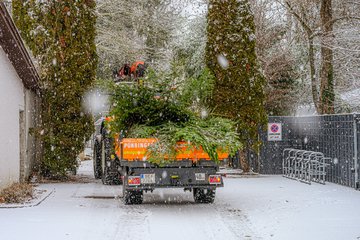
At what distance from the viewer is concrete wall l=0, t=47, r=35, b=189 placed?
1477 centimetres

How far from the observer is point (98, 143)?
19781 mm

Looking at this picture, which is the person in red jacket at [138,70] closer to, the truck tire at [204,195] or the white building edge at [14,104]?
the white building edge at [14,104]

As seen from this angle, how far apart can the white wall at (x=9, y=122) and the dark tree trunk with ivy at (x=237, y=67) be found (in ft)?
23.0

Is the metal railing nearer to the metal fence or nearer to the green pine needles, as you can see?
the metal fence

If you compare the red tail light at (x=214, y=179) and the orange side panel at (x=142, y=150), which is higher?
the orange side panel at (x=142, y=150)

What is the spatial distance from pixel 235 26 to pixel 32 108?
23.4 ft

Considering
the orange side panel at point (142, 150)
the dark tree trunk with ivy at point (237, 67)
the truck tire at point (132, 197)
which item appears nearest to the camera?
the orange side panel at point (142, 150)

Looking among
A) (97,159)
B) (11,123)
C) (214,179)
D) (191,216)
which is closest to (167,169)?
(214,179)

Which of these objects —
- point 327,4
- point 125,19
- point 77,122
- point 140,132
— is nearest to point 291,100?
point 327,4

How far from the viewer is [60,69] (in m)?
19.2

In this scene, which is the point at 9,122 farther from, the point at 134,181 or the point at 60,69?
the point at 134,181

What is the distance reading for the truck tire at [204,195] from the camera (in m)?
13.9

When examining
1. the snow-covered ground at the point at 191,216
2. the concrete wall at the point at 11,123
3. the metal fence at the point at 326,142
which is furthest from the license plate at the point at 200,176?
the metal fence at the point at 326,142

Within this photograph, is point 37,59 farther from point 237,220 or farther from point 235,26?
point 237,220
